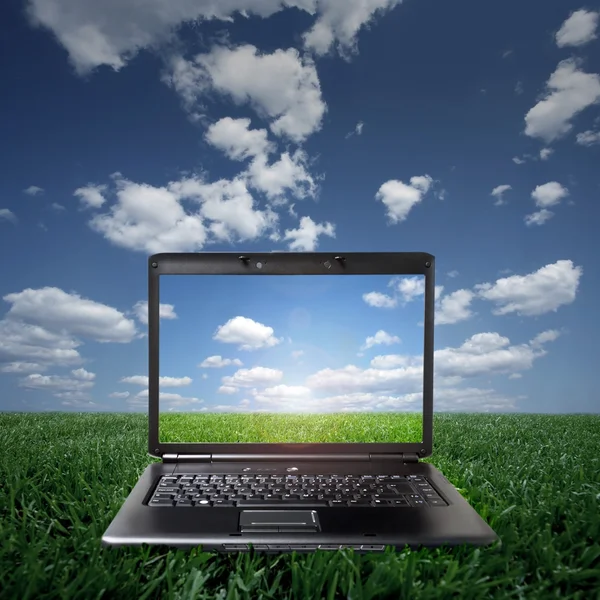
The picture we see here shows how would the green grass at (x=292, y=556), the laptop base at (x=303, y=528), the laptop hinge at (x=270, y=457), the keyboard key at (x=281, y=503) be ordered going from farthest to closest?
the laptop hinge at (x=270, y=457)
the keyboard key at (x=281, y=503)
the laptop base at (x=303, y=528)
the green grass at (x=292, y=556)

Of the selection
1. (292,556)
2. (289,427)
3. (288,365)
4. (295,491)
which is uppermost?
(288,365)

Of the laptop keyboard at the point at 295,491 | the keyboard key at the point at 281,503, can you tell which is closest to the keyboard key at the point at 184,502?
the laptop keyboard at the point at 295,491

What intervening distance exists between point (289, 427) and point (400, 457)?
0.50 metres

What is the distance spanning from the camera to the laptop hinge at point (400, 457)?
260cm

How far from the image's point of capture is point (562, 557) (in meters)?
1.81

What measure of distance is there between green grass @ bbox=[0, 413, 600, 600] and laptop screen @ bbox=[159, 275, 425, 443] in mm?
479

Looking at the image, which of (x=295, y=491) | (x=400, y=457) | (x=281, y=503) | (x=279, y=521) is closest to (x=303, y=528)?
(x=279, y=521)

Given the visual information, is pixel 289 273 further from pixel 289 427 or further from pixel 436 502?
pixel 436 502

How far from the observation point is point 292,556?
175cm

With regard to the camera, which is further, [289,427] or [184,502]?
[289,427]

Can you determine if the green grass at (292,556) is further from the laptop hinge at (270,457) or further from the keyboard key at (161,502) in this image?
the laptop hinge at (270,457)

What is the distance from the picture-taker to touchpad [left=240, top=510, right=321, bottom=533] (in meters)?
1.85

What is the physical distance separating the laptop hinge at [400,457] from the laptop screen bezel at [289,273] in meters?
0.01

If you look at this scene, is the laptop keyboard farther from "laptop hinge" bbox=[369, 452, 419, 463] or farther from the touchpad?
"laptop hinge" bbox=[369, 452, 419, 463]
